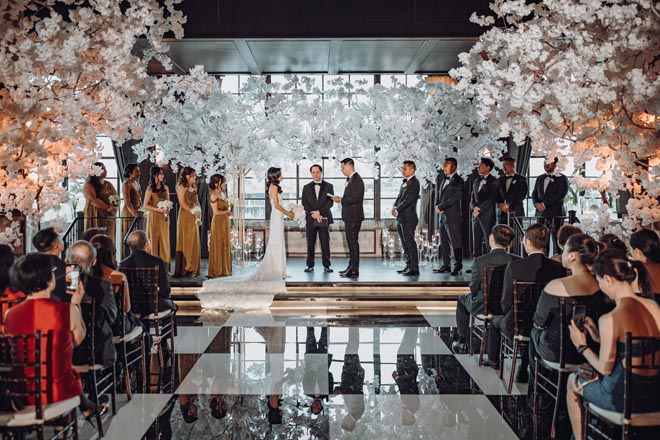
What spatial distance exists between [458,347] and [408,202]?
3.55m

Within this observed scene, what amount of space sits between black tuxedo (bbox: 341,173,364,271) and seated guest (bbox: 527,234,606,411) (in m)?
5.14

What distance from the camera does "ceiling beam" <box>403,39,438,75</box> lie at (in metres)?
8.07

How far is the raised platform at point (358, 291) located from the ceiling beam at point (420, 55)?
3302 millimetres

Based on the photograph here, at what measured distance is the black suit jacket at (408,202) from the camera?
9148 mm

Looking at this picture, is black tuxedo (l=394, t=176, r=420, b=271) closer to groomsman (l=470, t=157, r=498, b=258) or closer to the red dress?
groomsman (l=470, t=157, r=498, b=258)

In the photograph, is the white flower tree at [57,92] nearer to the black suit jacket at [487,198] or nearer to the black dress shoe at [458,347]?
the black dress shoe at [458,347]

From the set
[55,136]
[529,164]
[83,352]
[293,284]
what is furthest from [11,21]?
[529,164]

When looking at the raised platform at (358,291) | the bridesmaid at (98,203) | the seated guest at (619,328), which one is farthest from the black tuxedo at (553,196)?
the bridesmaid at (98,203)

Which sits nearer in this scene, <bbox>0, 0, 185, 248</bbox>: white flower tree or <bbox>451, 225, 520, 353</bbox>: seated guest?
<bbox>0, 0, 185, 248</bbox>: white flower tree

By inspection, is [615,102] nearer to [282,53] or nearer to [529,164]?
[282,53]

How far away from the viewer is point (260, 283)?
851cm

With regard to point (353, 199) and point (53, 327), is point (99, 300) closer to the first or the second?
point (53, 327)

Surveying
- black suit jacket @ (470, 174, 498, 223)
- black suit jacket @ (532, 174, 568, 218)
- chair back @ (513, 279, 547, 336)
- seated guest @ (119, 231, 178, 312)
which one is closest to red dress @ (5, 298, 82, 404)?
seated guest @ (119, 231, 178, 312)

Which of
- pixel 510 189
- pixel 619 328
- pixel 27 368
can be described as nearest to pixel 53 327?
pixel 27 368
